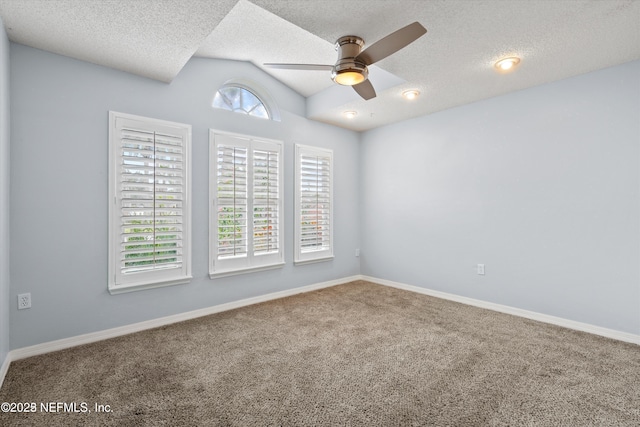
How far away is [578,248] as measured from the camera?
3.03 metres

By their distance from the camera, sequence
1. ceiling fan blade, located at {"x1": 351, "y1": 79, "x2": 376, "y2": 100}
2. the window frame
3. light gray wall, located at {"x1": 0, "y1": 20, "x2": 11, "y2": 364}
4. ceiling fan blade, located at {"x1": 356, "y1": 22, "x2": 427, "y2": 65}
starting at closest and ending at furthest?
1. ceiling fan blade, located at {"x1": 356, "y1": 22, "x2": 427, "y2": 65}
2. light gray wall, located at {"x1": 0, "y1": 20, "x2": 11, "y2": 364}
3. ceiling fan blade, located at {"x1": 351, "y1": 79, "x2": 376, "y2": 100}
4. the window frame

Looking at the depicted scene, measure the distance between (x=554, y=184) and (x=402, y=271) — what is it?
2194mm

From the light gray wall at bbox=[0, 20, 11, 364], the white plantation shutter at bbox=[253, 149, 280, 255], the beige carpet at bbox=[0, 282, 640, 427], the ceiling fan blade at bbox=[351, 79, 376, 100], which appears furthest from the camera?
the white plantation shutter at bbox=[253, 149, 280, 255]

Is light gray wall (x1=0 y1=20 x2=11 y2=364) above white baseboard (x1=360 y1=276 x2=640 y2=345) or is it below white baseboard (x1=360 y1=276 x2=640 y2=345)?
above

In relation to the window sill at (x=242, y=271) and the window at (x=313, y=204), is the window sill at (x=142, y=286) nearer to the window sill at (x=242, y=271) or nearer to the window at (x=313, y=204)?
the window sill at (x=242, y=271)

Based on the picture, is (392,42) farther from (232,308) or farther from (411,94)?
(232,308)

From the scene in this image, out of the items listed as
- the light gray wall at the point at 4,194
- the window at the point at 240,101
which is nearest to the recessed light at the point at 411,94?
the window at the point at 240,101

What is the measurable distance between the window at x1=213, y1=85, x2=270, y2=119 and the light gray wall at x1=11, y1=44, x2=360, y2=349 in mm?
188

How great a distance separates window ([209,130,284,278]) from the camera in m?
→ 3.51

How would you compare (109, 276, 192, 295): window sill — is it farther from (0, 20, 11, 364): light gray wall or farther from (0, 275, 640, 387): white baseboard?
(0, 20, 11, 364): light gray wall

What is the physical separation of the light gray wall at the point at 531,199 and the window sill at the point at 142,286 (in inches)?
117

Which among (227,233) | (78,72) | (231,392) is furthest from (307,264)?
(78,72)

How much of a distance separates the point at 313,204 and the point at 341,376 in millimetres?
2708

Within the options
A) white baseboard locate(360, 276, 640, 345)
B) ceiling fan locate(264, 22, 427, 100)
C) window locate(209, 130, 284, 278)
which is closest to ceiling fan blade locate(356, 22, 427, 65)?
ceiling fan locate(264, 22, 427, 100)
